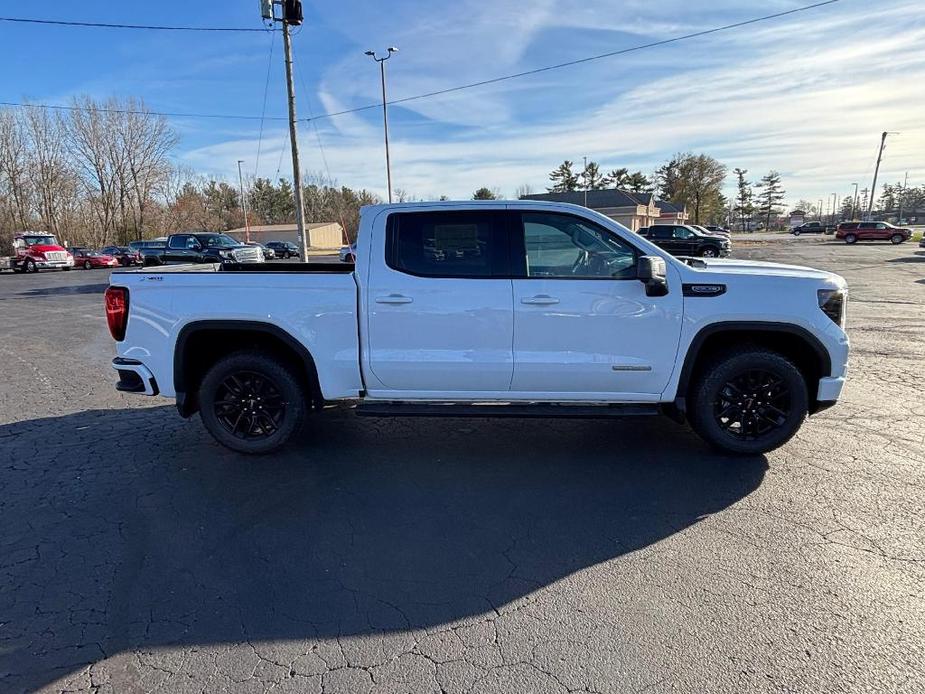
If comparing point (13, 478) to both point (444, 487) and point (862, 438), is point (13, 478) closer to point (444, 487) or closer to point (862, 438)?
point (444, 487)

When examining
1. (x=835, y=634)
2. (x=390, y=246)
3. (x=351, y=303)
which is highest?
(x=390, y=246)

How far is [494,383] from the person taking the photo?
162 inches

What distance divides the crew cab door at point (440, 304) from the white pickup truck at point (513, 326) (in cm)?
1

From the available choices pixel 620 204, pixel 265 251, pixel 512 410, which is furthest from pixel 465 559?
pixel 620 204

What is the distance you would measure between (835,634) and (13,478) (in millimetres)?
5416

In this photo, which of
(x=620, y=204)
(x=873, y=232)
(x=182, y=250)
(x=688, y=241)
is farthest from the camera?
(x=620, y=204)

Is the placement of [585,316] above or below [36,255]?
below

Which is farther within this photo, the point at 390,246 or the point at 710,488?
the point at 390,246

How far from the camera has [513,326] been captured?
3.99 metres

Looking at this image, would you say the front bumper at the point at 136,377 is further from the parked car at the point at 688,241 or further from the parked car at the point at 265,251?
the parked car at the point at 688,241

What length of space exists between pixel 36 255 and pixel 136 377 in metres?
35.5

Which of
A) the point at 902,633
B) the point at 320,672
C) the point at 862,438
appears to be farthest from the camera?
the point at 862,438

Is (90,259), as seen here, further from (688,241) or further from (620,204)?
(620,204)

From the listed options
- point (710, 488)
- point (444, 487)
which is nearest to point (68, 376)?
point (444, 487)
